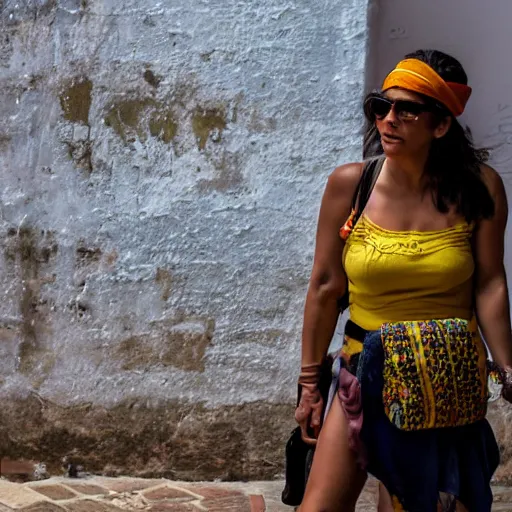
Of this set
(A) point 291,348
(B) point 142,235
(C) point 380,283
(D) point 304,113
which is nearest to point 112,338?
(B) point 142,235

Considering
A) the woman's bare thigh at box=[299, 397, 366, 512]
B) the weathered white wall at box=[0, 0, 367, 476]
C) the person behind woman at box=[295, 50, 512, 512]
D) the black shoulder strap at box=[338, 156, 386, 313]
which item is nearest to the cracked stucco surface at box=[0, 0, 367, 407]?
the weathered white wall at box=[0, 0, 367, 476]

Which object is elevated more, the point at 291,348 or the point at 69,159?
the point at 69,159

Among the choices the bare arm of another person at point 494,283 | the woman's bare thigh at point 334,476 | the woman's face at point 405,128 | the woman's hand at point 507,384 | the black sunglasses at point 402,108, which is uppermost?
the black sunglasses at point 402,108

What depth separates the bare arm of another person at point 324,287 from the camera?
3.02 m

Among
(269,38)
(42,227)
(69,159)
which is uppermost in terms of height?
(269,38)

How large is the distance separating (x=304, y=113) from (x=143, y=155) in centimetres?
76

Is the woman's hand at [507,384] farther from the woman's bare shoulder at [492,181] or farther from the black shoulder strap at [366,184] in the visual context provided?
the black shoulder strap at [366,184]

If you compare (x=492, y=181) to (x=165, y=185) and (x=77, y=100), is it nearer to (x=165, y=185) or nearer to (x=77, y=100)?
(x=165, y=185)

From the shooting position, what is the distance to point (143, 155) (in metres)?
4.59

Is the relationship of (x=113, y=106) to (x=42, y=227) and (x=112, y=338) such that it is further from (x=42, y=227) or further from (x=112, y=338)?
(x=112, y=338)

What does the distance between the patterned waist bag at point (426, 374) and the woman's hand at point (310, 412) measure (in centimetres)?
30

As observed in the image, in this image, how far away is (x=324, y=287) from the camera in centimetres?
307

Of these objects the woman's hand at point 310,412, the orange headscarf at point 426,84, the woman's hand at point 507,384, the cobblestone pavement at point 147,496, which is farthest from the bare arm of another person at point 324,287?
the cobblestone pavement at point 147,496

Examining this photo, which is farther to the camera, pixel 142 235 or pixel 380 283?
pixel 142 235
